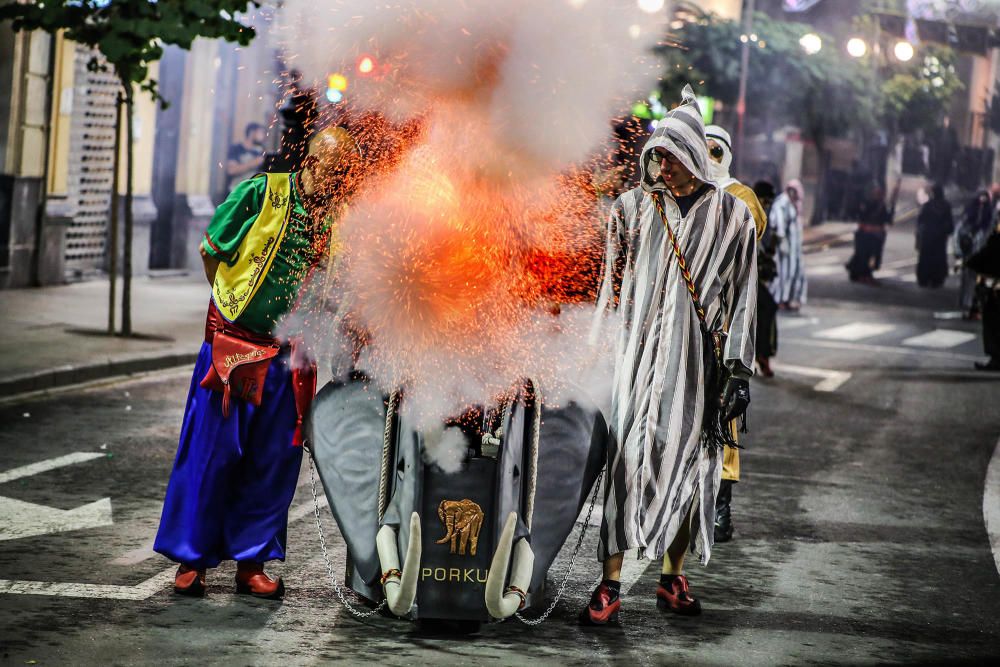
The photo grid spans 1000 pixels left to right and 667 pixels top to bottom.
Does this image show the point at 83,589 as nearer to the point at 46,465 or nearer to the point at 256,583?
the point at 256,583

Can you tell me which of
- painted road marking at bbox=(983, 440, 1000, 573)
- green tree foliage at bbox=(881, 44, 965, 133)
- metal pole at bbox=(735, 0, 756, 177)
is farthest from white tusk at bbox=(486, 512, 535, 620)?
green tree foliage at bbox=(881, 44, 965, 133)

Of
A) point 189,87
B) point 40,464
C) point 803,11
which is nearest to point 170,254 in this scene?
point 189,87

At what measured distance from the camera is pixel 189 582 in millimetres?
6148

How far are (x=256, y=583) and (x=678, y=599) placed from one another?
166 centimetres

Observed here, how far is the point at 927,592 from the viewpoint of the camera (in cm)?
708

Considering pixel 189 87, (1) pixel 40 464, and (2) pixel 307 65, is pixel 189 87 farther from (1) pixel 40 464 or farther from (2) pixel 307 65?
(2) pixel 307 65

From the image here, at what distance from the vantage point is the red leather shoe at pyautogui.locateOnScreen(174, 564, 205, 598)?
6.15m

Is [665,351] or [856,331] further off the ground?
[665,351]

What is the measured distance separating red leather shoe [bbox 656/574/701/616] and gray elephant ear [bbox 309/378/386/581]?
1304 millimetres

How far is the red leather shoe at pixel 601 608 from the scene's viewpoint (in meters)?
6.10

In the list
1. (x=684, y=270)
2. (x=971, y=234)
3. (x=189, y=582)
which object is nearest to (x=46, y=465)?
(x=189, y=582)

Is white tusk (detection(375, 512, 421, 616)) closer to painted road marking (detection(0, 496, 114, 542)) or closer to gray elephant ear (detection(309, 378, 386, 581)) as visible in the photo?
gray elephant ear (detection(309, 378, 386, 581))

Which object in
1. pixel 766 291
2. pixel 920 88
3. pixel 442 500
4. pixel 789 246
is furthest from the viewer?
pixel 920 88

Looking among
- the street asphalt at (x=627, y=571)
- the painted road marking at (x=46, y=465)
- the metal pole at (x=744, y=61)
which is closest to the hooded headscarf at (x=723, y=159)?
the street asphalt at (x=627, y=571)
